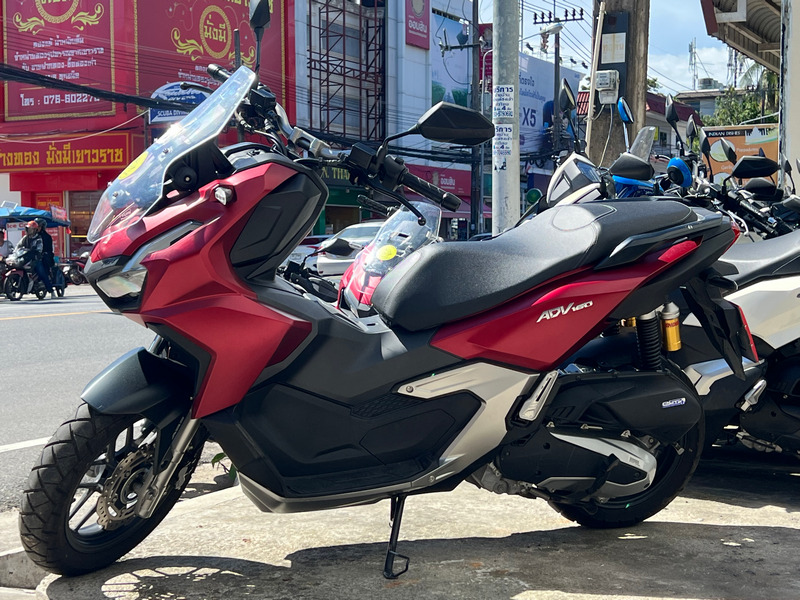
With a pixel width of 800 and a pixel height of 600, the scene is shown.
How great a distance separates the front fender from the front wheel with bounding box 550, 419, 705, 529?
136 centimetres

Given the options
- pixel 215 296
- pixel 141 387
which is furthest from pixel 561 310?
pixel 141 387

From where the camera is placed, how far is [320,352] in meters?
2.74

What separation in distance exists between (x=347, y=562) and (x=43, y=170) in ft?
90.1

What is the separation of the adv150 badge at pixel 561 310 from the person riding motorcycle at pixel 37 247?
53.9ft

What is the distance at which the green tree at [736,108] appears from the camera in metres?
43.5

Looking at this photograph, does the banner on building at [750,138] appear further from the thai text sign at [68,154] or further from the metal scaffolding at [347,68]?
the metal scaffolding at [347,68]

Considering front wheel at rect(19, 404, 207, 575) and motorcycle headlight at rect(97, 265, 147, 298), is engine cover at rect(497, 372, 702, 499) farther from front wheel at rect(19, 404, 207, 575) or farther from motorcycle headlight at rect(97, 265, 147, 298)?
motorcycle headlight at rect(97, 265, 147, 298)

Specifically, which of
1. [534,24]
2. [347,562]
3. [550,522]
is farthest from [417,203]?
[534,24]

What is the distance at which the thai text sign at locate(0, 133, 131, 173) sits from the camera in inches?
1062

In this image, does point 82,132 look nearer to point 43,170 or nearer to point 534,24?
point 43,170

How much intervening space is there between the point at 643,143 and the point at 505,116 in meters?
2.19

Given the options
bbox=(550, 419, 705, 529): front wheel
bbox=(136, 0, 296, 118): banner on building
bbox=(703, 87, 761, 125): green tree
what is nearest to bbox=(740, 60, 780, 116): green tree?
bbox=(703, 87, 761, 125): green tree

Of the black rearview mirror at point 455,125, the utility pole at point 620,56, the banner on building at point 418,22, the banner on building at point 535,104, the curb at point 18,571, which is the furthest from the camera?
the banner on building at point 535,104

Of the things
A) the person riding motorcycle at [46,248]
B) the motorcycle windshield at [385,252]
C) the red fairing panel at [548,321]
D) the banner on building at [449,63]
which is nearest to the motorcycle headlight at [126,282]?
the red fairing panel at [548,321]
